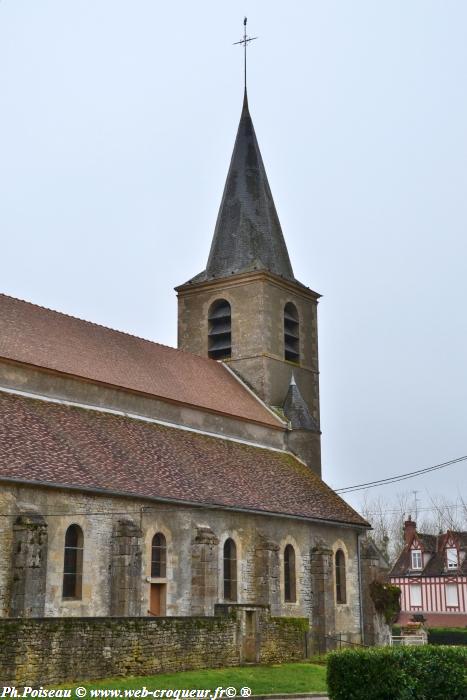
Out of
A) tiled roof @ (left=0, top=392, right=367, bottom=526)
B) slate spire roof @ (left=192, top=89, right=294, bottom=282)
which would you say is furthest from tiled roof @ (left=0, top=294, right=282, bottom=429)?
slate spire roof @ (left=192, top=89, right=294, bottom=282)

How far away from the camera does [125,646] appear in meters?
17.5

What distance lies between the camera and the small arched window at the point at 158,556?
2364cm

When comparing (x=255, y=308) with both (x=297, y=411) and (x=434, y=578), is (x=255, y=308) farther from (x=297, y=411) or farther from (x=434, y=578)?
(x=434, y=578)

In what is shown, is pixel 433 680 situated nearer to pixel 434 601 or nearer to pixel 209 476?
pixel 209 476

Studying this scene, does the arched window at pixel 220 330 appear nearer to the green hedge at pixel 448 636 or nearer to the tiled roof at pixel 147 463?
the tiled roof at pixel 147 463

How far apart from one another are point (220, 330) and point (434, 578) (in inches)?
830

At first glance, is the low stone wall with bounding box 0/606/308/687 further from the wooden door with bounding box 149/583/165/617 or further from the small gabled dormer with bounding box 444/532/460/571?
the small gabled dormer with bounding box 444/532/460/571

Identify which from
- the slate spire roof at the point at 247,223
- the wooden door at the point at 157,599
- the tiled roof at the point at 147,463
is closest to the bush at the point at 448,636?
the tiled roof at the point at 147,463

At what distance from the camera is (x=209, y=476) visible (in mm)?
26719

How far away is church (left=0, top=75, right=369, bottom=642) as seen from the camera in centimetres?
2128

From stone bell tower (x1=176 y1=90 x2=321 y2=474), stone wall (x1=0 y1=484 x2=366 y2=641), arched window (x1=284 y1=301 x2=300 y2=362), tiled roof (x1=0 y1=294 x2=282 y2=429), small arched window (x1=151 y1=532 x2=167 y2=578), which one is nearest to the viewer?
stone wall (x1=0 y1=484 x2=366 y2=641)

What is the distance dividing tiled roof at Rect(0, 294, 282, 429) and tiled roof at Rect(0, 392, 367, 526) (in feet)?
3.95

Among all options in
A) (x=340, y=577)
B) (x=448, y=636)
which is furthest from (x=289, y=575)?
(x=448, y=636)

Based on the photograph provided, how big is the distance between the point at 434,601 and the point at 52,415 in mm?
31441
